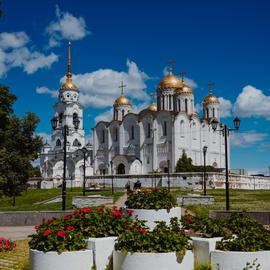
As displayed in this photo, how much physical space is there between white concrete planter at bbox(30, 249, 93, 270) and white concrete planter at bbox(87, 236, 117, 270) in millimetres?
240

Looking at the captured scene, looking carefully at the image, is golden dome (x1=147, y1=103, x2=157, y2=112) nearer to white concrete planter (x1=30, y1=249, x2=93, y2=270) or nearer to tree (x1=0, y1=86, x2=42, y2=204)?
tree (x1=0, y1=86, x2=42, y2=204)

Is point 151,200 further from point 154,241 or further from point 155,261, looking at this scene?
point 155,261

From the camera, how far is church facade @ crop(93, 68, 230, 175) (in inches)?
2475

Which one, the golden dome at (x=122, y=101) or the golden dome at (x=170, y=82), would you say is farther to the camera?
the golden dome at (x=122, y=101)

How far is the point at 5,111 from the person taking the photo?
91.0 feet

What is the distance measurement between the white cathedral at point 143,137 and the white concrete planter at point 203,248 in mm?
51981

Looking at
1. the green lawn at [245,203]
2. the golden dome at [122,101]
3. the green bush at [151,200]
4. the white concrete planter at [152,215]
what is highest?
the golden dome at [122,101]

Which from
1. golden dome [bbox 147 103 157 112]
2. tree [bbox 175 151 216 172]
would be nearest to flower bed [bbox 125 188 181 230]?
tree [bbox 175 151 216 172]

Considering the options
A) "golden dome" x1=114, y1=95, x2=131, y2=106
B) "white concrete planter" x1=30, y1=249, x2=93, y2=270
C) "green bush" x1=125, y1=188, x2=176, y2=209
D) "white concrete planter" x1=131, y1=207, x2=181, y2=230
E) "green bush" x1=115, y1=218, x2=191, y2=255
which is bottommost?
"white concrete planter" x1=30, y1=249, x2=93, y2=270

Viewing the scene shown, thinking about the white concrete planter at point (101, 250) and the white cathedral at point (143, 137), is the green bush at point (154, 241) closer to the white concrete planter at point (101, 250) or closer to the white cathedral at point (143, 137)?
the white concrete planter at point (101, 250)

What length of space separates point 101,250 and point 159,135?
A: 188 ft

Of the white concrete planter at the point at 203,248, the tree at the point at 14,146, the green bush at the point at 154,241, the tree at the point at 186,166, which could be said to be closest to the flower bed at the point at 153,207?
the white concrete planter at the point at 203,248

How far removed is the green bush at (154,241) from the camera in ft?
20.2

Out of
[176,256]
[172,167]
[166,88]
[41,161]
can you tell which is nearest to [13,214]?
[176,256]
